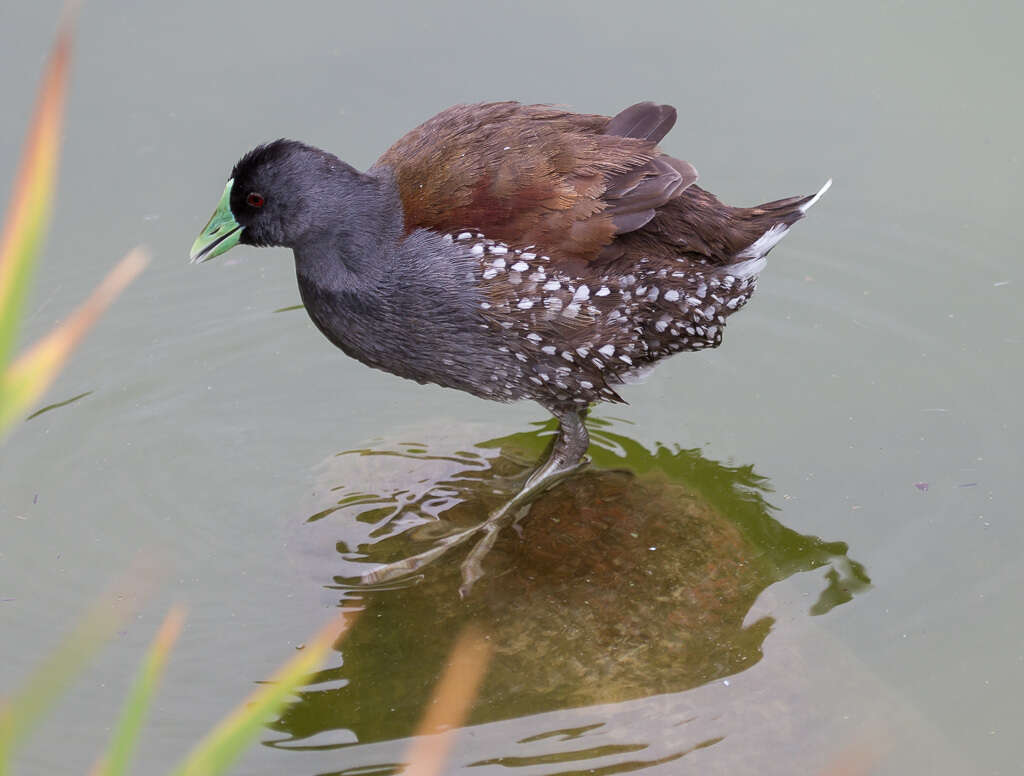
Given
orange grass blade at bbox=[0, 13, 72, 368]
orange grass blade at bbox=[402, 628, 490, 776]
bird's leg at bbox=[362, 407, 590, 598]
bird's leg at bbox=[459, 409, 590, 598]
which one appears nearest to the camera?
orange grass blade at bbox=[0, 13, 72, 368]

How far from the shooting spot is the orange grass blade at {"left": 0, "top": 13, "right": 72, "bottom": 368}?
5.51ft

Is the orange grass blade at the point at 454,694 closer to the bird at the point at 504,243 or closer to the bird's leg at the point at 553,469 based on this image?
the bird at the point at 504,243

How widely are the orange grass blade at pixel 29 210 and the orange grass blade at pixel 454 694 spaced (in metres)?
2.51

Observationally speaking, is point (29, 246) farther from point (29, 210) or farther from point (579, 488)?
point (579, 488)

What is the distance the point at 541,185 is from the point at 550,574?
1523mm

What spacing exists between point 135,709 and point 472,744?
8.65 ft

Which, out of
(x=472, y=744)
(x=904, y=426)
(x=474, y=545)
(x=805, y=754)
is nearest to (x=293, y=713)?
(x=472, y=744)

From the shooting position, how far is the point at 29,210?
1708 millimetres

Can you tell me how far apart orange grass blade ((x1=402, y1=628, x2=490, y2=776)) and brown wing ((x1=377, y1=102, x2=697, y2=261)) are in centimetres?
149

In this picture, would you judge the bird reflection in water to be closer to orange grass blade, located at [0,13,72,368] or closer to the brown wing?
the brown wing

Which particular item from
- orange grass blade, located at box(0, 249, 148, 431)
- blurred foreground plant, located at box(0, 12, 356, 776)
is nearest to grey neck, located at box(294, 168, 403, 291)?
blurred foreground plant, located at box(0, 12, 356, 776)

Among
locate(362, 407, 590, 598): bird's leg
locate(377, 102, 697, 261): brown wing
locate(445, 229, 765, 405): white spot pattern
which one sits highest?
locate(377, 102, 697, 261): brown wing

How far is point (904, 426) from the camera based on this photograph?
5.71 metres

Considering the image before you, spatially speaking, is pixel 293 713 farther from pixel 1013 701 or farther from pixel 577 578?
pixel 1013 701
